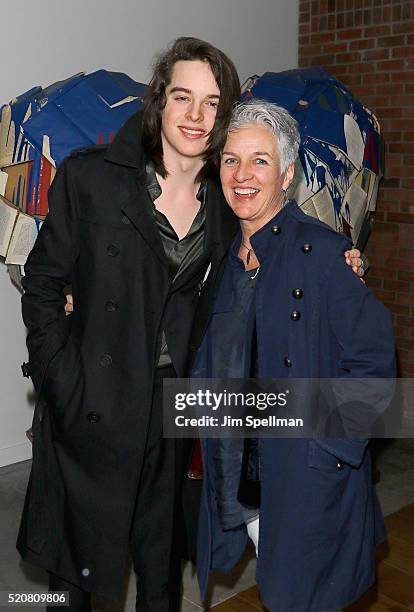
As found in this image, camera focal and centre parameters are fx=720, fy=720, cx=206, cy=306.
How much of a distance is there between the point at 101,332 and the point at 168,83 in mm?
665

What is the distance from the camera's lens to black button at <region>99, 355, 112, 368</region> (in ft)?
6.08

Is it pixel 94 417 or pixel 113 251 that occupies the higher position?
pixel 113 251

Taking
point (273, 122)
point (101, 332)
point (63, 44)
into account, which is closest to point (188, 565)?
point (101, 332)

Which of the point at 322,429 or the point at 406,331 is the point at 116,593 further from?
the point at 406,331

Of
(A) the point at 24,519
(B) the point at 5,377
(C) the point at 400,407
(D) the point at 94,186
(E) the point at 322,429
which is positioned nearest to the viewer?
(E) the point at 322,429

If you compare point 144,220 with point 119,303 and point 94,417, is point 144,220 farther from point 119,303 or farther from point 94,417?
point 94,417

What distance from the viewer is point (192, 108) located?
1814mm

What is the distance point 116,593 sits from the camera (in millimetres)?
1910

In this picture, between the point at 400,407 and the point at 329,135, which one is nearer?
the point at 329,135

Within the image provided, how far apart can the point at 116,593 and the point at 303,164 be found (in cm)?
156

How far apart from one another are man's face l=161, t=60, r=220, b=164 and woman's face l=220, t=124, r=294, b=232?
0.08 m

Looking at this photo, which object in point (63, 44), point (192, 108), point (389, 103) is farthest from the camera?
point (389, 103)

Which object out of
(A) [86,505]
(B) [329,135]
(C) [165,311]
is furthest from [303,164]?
(A) [86,505]

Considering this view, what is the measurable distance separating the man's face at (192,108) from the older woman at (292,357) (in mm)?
83
